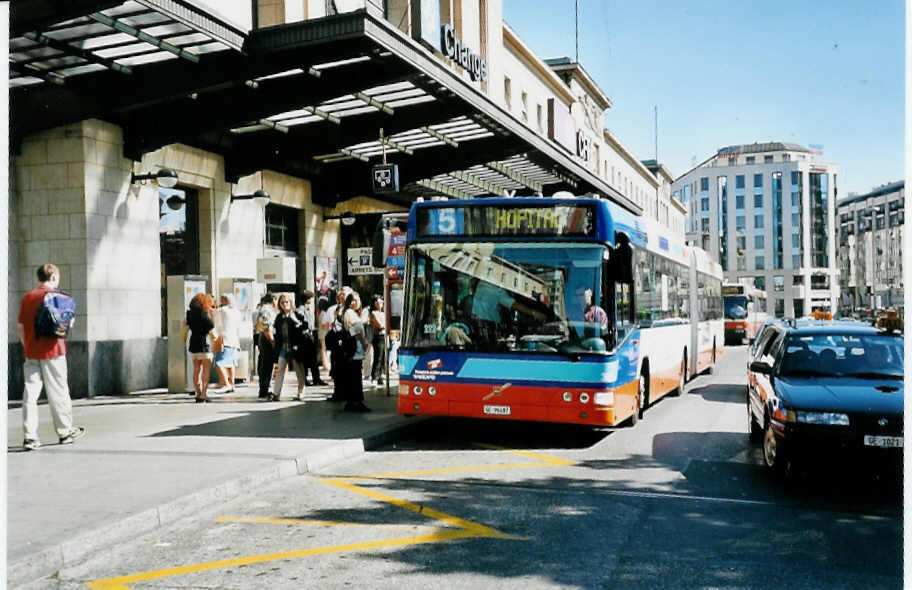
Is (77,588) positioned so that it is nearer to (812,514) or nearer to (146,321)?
(812,514)

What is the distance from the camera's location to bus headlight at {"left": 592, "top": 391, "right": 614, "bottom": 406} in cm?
961

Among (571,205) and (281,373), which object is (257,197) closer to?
(281,373)

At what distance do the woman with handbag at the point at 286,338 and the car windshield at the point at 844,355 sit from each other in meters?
7.47

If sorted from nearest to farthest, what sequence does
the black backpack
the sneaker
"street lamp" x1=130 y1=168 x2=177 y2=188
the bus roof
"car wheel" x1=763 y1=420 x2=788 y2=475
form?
"car wheel" x1=763 y1=420 x2=788 y2=475
the black backpack
the sneaker
the bus roof
"street lamp" x1=130 y1=168 x2=177 y2=188

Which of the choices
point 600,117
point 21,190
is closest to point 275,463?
point 21,190

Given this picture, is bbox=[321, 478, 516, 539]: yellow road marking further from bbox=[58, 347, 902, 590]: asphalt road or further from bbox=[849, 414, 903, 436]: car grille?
bbox=[849, 414, 903, 436]: car grille

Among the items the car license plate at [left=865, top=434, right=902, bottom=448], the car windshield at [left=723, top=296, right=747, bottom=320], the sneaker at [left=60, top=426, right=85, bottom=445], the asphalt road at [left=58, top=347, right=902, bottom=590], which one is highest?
the car windshield at [left=723, top=296, right=747, bottom=320]

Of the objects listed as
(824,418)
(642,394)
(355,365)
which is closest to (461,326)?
(355,365)

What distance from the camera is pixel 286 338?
13.8 meters

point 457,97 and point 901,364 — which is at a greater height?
point 457,97

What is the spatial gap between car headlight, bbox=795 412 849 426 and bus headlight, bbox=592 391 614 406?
8.31 ft

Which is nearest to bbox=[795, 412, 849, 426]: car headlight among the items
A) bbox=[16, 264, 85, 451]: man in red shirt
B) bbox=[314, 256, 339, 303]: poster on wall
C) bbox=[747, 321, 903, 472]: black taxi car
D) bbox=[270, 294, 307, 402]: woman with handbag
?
bbox=[747, 321, 903, 472]: black taxi car

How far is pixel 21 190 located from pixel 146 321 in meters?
2.94

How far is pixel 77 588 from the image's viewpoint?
502 centimetres
